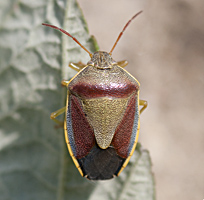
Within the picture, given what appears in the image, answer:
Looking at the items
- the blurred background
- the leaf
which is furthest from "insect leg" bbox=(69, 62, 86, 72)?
the blurred background

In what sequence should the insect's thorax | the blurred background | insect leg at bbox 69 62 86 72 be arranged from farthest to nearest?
the blurred background, insect leg at bbox 69 62 86 72, the insect's thorax

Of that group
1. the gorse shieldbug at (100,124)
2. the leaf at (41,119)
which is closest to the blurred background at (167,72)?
the leaf at (41,119)

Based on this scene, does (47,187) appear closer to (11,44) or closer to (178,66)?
(11,44)

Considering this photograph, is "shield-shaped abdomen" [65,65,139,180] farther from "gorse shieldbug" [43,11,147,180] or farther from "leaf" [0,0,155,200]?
"leaf" [0,0,155,200]

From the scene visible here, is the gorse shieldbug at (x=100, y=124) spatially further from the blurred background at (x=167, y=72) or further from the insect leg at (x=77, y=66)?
the blurred background at (x=167, y=72)

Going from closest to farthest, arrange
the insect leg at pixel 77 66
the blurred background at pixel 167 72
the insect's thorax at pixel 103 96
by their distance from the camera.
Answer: the insect's thorax at pixel 103 96 < the insect leg at pixel 77 66 < the blurred background at pixel 167 72

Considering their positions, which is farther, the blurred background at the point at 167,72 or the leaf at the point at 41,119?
the blurred background at the point at 167,72

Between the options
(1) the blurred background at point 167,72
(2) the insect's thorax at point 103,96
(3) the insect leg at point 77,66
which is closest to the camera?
(2) the insect's thorax at point 103,96
